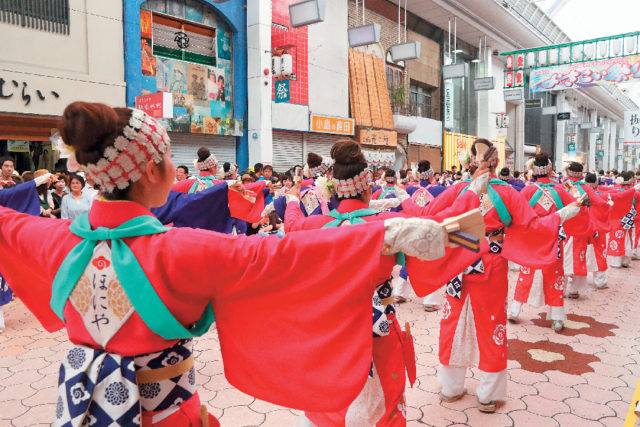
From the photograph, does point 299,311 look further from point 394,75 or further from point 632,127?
point 632,127

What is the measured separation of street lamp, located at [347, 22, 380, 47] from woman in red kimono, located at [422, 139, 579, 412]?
9.64 meters

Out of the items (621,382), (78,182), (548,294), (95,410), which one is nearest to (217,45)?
(78,182)

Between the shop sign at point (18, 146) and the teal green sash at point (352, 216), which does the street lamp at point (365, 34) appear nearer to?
the shop sign at point (18, 146)

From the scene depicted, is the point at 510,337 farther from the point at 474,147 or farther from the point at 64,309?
the point at 64,309

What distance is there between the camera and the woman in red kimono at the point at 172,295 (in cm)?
129

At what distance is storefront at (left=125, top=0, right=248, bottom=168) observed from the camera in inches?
406

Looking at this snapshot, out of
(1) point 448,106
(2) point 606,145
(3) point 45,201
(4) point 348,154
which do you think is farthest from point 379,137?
(2) point 606,145

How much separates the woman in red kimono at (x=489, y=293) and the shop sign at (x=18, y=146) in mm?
8726

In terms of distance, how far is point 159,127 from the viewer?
145 cm

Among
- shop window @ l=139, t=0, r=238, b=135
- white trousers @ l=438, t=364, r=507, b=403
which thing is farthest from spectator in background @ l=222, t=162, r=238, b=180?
shop window @ l=139, t=0, r=238, b=135

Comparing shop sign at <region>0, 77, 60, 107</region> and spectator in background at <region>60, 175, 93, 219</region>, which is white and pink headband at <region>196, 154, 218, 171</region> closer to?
spectator in background at <region>60, 175, 93, 219</region>

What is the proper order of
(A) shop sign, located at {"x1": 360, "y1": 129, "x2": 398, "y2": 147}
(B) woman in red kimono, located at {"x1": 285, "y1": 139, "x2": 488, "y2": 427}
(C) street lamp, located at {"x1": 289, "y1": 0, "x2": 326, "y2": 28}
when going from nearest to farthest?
1. (B) woman in red kimono, located at {"x1": 285, "y1": 139, "x2": 488, "y2": 427}
2. (C) street lamp, located at {"x1": 289, "y1": 0, "x2": 326, "y2": 28}
3. (A) shop sign, located at {"x1": 360, "y1": 129, "x2": 398, "y2": 147}

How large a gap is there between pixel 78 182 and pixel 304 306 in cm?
611

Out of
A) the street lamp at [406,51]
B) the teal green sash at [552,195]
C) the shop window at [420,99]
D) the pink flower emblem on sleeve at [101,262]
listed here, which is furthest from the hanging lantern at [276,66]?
the pink flower emblem on sleeve at [101,262]
